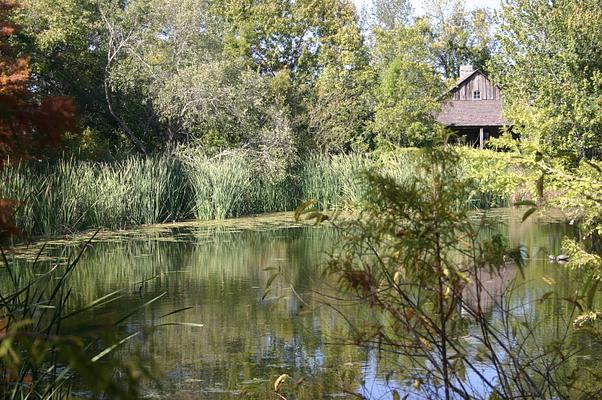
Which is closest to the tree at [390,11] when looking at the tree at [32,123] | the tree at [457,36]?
the tree at [457,36]

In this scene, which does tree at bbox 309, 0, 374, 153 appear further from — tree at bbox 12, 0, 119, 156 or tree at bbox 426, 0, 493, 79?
tree at bbox 426, 0, 493, 79

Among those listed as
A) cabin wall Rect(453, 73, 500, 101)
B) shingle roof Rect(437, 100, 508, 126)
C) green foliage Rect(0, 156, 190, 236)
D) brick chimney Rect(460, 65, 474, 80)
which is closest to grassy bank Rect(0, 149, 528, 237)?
green foliage Rect(0, 156, 190, 236)

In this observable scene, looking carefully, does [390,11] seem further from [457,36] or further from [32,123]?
[32,123]

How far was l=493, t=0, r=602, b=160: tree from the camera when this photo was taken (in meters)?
17.7

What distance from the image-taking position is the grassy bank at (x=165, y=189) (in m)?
13.3

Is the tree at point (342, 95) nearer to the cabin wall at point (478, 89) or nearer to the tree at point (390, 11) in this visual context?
the cabin wall at point (478, 89)

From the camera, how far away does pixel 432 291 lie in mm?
3109

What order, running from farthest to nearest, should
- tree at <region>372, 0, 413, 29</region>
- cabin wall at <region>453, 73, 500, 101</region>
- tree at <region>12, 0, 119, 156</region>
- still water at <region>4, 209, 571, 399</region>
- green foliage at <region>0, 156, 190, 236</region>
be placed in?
tree at <region>372, 0, 413, 29</region> < cabin wall at <region>453, 73, 500, 101</region> < tree at <region>12, 0, 119, 156</region> < green foliage at <region>0, 156, 190, 236</region> < still water at <region>4, 209, 571, 399</region>

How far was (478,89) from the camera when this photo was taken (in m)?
38.5

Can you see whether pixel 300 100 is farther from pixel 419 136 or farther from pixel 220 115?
pixel 220 115

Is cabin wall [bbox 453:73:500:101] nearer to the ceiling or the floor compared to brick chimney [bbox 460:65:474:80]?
nearer to the floor

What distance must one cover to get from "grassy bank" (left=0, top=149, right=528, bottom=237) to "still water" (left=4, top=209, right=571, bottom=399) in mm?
614

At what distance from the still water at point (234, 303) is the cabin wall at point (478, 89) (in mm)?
23332

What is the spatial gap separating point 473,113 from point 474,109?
1.74 ft
